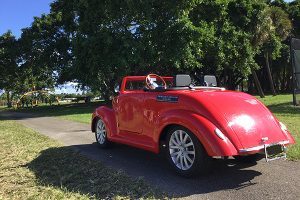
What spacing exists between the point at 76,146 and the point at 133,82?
2.14 metres

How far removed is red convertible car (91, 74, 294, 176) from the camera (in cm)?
550

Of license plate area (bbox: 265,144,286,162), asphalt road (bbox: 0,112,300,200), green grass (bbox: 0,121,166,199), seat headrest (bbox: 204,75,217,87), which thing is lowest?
asphalt road (bbox: 0,112,300,200)

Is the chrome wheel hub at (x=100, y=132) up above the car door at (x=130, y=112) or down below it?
below

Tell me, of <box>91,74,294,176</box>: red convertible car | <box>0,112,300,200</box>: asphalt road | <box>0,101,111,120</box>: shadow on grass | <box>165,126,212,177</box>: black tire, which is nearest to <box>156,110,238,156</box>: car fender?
<box>91,74,294,176</box>: red convertible car

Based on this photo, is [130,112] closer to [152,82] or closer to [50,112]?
[152,82]

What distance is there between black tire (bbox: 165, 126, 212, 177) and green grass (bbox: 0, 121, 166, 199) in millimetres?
639

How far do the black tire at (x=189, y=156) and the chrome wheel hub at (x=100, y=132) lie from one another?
8.66ft

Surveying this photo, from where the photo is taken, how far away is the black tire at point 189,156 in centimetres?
561

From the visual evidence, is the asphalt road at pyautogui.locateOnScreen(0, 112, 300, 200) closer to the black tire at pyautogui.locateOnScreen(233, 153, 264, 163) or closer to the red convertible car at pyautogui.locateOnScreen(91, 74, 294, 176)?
the black tire at pyautogui.locateOnScreen(233, 153, 264, 163)

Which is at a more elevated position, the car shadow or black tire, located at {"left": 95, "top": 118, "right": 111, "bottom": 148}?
black tire, located at {"left": 95, "top": 118, "right": 111, "bottom": 148}

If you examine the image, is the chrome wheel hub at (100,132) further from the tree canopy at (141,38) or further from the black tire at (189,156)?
the tree canopy at (141,38)

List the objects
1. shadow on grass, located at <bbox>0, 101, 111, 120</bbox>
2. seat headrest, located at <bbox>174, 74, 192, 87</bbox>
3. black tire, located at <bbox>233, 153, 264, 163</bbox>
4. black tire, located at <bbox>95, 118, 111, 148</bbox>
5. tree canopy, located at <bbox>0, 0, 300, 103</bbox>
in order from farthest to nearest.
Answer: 1. shadow on grass, located at <bbox>0, 101, 111, 120</bbox>
2. tree canopy, located at <bbox>0, 0, 300, 103</bbox>
3. black tire, located at <bbox>95, 118, 111, 148</bbox>
4. seat headrest, located at <bbox>174, 74, 192, 87</bbox>
5. black tire, located at <bbox>233, 153, 264, 163</bbox>

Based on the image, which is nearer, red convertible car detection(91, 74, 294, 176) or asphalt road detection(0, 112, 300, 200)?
asphalt road detection(0, 112, 300, 200)

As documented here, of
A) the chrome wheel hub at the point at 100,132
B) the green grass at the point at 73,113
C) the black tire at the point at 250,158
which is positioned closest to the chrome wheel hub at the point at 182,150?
the black tire at the point at 250,158
